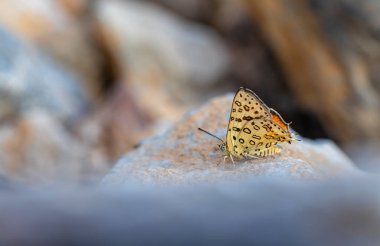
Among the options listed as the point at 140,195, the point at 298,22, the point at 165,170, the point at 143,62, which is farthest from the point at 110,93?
the point at 140,195

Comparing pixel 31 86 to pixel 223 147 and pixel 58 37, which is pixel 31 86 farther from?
pixel 223 147

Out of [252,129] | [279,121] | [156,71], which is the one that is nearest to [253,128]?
[252,129]

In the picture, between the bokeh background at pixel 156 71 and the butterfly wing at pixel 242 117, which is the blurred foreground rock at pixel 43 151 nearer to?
the bokeh background at pixel 156 71

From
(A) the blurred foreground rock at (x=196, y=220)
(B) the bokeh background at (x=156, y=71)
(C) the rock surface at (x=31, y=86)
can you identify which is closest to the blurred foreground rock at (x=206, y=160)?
(A) the blurred foreground rock at (x=196, y=220)

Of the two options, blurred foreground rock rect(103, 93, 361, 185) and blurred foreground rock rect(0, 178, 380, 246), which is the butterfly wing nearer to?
blurred foreground rock rect(103, 93, 361, 185)

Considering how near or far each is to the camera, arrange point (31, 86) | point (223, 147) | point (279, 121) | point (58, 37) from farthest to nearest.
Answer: point (58, 37)
point (31, 86)
point (223, 147)
point (279, 121)
